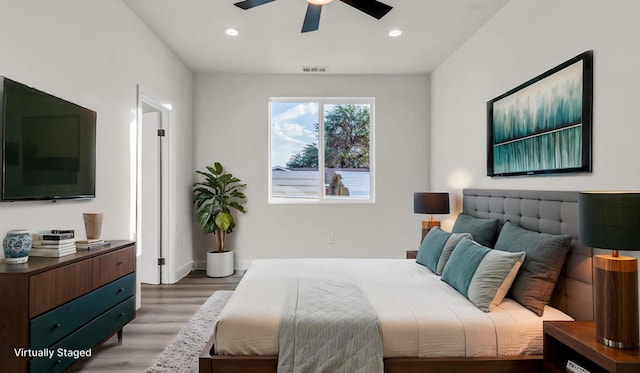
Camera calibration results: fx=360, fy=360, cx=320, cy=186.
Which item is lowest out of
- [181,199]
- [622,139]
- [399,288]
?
[399,288]

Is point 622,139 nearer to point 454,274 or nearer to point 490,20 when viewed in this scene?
point 454,274

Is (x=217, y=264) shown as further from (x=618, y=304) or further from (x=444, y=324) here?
(x=618, y=304)

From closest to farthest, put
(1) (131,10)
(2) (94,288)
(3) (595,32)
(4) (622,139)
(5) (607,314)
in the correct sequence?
(5) (607,314) → (4) (622,139) → (3) (595,32) → (2) (94,288) → (1) (131,10)

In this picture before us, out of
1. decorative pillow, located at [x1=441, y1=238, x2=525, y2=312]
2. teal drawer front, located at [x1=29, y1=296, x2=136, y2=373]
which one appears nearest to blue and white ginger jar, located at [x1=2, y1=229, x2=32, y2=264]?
teal drawer front, located at [x1=29, y1=296, x2=136, y2=373]

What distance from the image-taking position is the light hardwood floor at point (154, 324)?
2.43 meters

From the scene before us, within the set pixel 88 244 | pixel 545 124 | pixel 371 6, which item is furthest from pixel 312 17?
pixel 88 244

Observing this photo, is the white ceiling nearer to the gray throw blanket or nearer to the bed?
the bed

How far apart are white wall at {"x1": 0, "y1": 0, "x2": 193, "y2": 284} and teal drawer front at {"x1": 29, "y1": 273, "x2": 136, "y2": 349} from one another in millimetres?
517

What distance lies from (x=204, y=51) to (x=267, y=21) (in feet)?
3.77

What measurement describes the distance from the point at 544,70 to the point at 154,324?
370 centimetres

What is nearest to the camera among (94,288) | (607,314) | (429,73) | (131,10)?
(607,314)

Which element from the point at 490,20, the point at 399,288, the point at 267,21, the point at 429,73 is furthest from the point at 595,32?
the point at 429,73

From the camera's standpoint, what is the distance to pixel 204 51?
4.28 meters

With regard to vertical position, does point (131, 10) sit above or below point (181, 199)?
above
